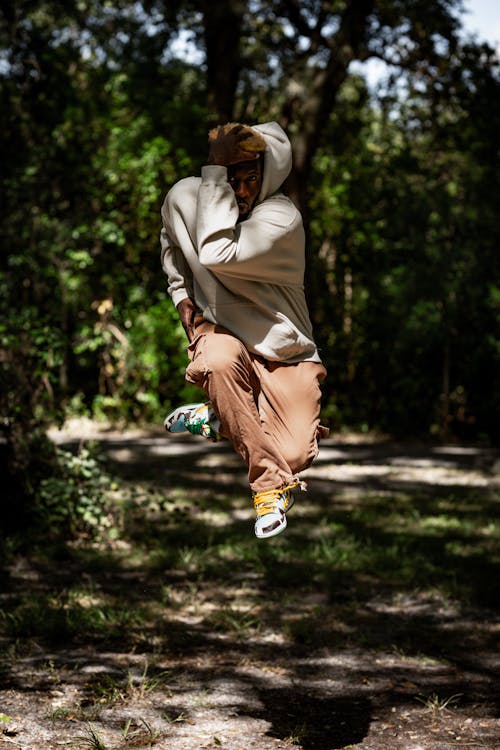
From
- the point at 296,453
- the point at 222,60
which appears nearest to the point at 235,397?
the point at 296,453

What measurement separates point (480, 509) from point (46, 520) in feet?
12.9

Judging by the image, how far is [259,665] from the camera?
18.4ft

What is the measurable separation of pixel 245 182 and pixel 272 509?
52.0 inches

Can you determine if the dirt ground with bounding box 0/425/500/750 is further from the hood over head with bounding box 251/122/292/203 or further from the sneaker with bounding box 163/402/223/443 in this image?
the hood over head with bounding box 251/122/292/203

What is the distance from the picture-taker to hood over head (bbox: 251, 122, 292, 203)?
394cm

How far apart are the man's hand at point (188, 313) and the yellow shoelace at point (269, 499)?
2.36 feet

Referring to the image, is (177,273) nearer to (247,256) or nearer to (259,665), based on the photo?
(247,256)

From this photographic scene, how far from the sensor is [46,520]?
7.69 meters

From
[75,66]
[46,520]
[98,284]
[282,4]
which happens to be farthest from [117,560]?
[75,66]

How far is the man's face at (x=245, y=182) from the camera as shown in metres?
3.94

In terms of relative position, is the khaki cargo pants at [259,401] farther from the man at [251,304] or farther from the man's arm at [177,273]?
the man's arm at [177,273]

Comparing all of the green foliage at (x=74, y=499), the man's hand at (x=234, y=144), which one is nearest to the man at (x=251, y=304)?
the man's hand at (x=234, y=144)

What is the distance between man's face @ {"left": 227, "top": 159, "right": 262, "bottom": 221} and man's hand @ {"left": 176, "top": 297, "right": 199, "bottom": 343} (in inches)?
16.8

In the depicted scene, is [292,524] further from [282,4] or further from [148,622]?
[282,4]
